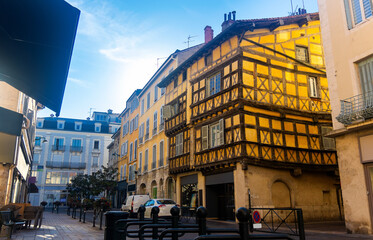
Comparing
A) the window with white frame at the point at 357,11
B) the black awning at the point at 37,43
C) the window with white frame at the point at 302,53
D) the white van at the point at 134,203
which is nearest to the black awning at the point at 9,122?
the black awning at the point at 37,43

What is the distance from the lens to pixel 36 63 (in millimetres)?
3510

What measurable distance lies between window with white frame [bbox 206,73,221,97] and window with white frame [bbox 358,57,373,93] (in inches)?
351

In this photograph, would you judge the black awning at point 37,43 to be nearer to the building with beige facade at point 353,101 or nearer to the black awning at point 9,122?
the black awning at point 9,122

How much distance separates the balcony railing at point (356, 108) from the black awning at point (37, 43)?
980 centimetres

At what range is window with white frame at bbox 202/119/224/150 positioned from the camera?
1820 centimetres

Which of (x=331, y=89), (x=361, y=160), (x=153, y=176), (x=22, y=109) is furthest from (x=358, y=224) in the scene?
(x=153, y=176)

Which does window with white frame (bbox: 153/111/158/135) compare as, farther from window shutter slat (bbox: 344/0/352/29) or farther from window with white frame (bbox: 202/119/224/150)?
window shutter slat (bbox: 344/0/352/29)

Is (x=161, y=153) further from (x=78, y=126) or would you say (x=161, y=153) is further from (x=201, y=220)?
(x=78, y=126)

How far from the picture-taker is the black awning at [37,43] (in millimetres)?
2773

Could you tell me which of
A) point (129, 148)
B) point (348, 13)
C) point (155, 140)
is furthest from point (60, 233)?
point (129, 148)

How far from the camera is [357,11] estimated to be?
38.6 ft

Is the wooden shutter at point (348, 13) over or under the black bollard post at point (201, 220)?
over

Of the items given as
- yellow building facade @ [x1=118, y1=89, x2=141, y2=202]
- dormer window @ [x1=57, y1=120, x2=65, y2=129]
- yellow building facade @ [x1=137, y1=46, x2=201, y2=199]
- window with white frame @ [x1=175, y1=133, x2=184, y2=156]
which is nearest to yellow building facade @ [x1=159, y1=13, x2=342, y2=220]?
window with white frame @ [x1=175, y1=133, x2=184, y2=156]

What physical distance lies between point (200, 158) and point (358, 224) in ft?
34.1
